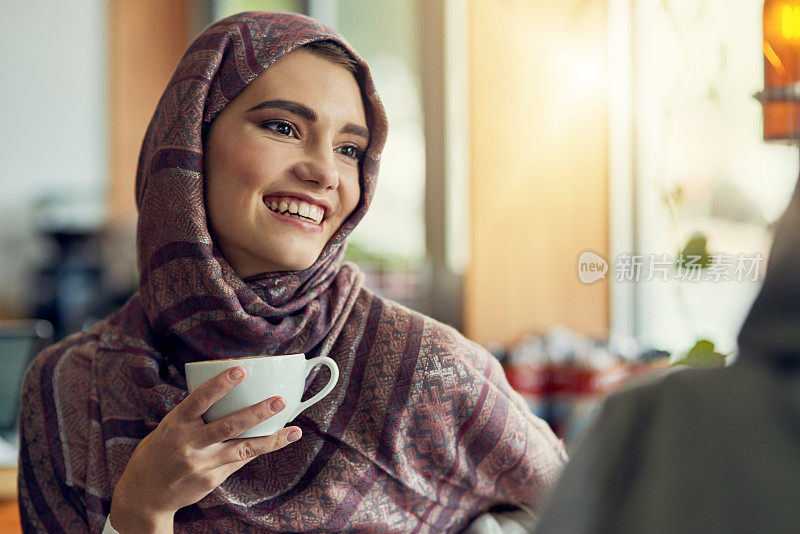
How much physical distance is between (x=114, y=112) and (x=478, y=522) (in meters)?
4.09

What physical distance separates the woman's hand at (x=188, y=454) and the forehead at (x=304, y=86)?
0.29 meters

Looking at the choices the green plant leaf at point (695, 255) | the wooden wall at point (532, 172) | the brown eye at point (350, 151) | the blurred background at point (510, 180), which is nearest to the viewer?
the green plant leaf at point (695, 255)

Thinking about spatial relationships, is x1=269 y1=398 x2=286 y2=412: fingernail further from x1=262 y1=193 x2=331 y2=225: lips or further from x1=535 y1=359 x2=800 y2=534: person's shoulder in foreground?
x1=535 y1=359 x2=800 y2=534: person's shoulder in foreground

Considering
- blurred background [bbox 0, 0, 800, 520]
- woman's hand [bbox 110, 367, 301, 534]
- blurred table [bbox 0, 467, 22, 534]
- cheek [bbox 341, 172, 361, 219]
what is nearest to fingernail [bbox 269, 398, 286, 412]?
woman's hand [bbox 110, 367, 301, 534]

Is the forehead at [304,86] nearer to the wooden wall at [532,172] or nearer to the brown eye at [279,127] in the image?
the brown eye at [279,127]

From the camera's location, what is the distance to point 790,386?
22 centimetres

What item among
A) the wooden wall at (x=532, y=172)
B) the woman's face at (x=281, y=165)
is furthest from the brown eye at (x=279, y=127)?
the wooden wall at (x=532, y=172)

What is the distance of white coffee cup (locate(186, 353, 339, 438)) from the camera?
1.99 ft

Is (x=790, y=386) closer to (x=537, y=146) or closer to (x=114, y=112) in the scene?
(x=537, y=146)

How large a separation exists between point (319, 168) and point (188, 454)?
0.29m

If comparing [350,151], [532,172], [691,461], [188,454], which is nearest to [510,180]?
[532,172]

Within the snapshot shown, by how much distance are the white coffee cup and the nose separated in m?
0.19

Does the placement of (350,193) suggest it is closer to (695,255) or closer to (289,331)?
(289,331)

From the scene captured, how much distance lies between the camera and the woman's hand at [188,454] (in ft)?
1.98
